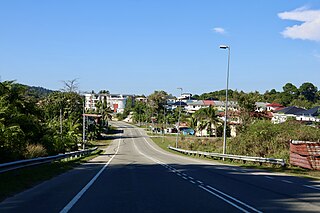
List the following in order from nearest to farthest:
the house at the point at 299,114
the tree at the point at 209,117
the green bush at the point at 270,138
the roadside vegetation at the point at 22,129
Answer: the roadside vegetation at the point at 22,129, the green bush at the point at 270,138, the house at the point at 299,114, the tree at the point at 209,117

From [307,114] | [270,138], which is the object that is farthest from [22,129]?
[307,114]

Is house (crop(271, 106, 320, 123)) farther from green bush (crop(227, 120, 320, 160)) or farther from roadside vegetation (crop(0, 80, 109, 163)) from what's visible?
roadside vegetation (crop(0, 80, 109, 163))

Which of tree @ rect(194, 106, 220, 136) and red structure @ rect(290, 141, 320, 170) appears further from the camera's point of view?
tree @ rect(194, 106, 220, 136)

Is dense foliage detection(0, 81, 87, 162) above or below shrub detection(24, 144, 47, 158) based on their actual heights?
above

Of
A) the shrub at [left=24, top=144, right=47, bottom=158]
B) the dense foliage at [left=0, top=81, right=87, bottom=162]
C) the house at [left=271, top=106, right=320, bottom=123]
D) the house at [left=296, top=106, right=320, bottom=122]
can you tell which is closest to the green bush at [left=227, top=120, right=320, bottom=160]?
the shrub at [left=24, top=144, right=47, bottom=158]

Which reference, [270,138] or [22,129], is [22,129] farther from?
[270,138]

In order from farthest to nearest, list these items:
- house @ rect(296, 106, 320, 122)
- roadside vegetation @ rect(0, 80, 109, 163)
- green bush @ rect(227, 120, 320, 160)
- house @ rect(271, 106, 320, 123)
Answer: house @ rect(296, 106, 320, 122)
house @ rect(271, 106, 320, 123)
green bush @ rect(227, 120, 320, 160)
roadside vegetation @ rect(0, 80, 109, 163)

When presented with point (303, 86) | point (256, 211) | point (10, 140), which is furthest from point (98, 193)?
point (303, 86)

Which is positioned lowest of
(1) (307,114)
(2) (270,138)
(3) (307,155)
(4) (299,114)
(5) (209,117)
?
(3) (307,155)

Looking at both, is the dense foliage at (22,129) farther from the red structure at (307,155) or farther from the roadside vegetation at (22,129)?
the red structure at (307,155)

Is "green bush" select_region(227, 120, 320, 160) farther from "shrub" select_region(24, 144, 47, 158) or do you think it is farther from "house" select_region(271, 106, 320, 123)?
"house" select_region(271, 106, 320, 123)

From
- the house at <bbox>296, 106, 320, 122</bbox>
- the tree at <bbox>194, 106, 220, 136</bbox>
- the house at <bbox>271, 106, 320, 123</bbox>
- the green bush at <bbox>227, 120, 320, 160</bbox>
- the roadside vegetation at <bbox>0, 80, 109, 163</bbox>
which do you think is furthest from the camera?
the tree at <bbox>194, 106, 220, 136</bbox>

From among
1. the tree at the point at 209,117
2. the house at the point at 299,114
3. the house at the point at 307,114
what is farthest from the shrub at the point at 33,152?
the house at the point at 307,114

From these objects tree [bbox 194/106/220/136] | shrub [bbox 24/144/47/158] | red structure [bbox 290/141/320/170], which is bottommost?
shrub [bbox 24/144/47/158]
